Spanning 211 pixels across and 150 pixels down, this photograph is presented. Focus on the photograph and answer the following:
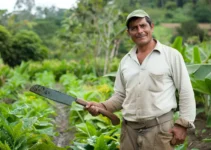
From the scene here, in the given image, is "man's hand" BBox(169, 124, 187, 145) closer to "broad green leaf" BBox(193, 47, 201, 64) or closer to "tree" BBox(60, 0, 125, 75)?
"broad green leaf" BBox(193, 47, 201, 64)

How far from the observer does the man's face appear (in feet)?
8.34

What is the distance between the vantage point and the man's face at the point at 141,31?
100 inches

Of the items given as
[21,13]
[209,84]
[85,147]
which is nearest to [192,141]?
[209,84]

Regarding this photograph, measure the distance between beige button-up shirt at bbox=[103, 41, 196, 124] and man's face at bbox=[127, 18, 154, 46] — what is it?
10 centimetres

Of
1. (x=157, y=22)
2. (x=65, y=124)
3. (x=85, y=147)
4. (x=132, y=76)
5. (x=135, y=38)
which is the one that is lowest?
(x=157, y=22)

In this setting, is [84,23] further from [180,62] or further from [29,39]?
[180,62]

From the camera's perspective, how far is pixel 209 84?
364cm

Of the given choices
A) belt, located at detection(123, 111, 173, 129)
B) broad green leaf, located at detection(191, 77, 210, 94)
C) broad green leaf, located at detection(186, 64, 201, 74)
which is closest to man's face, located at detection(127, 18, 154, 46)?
belt, located at detection(123, 111, 173, 129)

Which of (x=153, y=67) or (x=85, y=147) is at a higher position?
(x=153, y=67)

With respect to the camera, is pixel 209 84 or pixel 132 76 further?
pixel 209 84

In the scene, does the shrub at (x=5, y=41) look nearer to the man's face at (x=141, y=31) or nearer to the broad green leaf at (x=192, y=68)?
the broad green leaf at (x=192, y=68)

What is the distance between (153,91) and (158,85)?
0.06 m

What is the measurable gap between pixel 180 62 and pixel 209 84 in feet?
4.21

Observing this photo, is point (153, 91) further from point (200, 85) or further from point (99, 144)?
point (200, 85)
